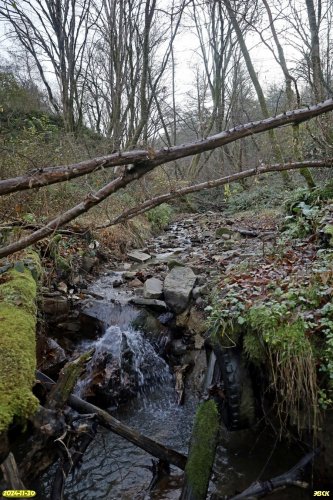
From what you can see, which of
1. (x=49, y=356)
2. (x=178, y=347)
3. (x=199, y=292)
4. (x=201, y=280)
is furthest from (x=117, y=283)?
(x=49, y=356)

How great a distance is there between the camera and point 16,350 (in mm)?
2588

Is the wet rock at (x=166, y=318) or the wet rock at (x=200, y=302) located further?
the wet rock at (x=166, y=318)

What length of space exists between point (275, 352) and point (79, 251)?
14.7 feet

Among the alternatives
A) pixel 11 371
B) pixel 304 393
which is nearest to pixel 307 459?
pixel 304 393

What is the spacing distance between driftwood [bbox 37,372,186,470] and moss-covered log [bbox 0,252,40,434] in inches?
19.3

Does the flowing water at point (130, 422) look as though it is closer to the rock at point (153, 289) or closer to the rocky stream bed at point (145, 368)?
the rocky stream bed at point (145, 368)

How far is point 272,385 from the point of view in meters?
2.78

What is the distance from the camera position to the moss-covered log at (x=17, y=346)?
209 cm

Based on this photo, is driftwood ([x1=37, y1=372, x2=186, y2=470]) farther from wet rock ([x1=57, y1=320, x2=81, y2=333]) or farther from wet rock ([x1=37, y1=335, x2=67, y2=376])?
wet rock ([x1=57, y1=320, x2=81, y2=333])

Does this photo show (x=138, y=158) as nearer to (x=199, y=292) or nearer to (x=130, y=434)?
(x=130, y=434)

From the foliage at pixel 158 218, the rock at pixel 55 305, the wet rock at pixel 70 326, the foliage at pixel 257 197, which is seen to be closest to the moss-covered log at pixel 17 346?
the rock at pixel 55 305

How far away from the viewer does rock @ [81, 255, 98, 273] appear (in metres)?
6.40

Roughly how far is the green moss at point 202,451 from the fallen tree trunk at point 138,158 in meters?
1.93

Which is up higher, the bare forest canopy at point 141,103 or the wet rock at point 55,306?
the bare forest canopy at point 141,103
